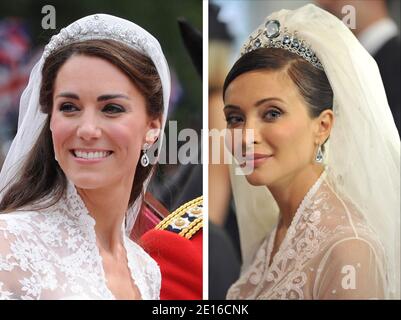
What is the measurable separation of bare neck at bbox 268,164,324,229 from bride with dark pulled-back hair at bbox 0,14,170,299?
0.64m

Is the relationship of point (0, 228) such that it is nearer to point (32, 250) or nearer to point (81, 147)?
point (32, 250)

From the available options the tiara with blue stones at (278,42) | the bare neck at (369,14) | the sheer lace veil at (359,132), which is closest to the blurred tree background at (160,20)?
the tiara with blue stones at (278,42)

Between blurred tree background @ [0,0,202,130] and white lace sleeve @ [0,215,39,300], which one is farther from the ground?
blurred tree background @ [0,0,202,130]

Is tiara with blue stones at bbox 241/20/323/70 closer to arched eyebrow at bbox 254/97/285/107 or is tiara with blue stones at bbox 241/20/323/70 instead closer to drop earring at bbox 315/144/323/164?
arched eyebrow at bbox 254/97/285/107

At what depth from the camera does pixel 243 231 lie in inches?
149

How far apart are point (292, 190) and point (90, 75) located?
42.2 inches

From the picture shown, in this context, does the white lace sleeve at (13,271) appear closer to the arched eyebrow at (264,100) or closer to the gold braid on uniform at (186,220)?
the gold braid on uniform at (186,220)

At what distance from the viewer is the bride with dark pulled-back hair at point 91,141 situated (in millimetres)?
3500

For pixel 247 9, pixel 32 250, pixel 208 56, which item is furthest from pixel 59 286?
pixel 247 9

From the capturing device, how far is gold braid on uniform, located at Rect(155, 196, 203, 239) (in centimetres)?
376

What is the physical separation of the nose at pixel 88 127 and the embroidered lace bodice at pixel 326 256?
1.00 m

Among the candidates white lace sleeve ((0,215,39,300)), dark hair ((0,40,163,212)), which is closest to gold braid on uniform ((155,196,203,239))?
dark hair ((0,40,163,212))
